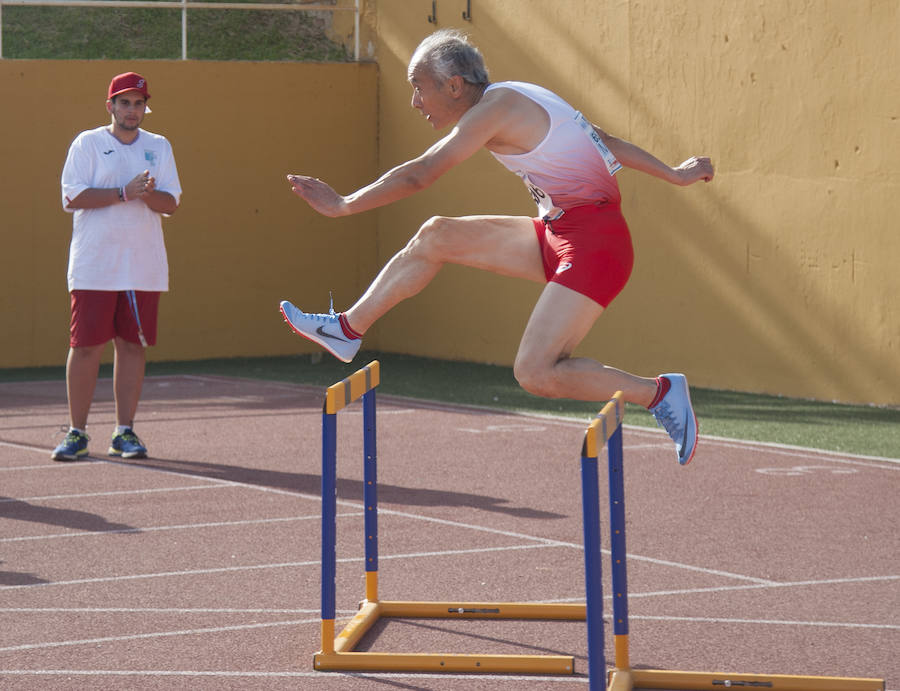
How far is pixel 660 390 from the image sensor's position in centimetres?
577

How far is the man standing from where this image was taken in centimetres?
944

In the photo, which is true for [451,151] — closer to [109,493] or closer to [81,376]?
[109,493]

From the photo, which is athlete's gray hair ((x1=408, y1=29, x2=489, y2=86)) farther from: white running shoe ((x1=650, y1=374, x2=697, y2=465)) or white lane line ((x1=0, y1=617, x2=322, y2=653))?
white lane line ((x1=0, y1=617, x2=322, y2=653))

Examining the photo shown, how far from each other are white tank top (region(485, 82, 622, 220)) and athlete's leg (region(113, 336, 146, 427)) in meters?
4.57

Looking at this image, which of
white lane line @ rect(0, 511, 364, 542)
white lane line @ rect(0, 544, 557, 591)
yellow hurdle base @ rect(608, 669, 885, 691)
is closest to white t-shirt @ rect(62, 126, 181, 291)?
white lane line @ rect(0, 511, 364, 542)

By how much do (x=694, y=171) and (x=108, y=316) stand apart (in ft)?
15.0

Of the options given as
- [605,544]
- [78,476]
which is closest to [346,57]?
[78,476]

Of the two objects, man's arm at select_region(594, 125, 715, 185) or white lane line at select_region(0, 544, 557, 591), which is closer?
man's arm at select_region(594, 125, 715, 185)

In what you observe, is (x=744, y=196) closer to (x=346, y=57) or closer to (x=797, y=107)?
(x=797, y=107)

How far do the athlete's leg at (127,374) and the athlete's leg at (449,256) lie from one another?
13.7 ft

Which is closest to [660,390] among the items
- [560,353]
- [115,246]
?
[560,353]

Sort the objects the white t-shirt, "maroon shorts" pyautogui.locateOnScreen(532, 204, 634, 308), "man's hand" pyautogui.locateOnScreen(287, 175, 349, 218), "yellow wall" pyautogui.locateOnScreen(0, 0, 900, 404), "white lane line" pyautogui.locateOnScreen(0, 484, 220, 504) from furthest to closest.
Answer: "yellow wall" pyautogui.locateOnScreen(0, 0, 900, 404) < the white t-shirt < "white lane line" pyautogui.locateOnScreen(0, 484, 220, 504) < "maroon shorts" pyautogui.locateOnScreen(532, 204, 634, 308) < "man's hand" pyautogui.locateOnScreen(287, 175, 349, 218)

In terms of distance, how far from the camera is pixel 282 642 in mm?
5562

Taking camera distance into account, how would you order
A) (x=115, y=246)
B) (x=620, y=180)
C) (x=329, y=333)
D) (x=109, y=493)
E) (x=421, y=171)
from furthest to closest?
(x=620, y=180) < (x=115, y=246) < (x=109, y=493) < (x=329, y=333) < (x=421, y=171)
